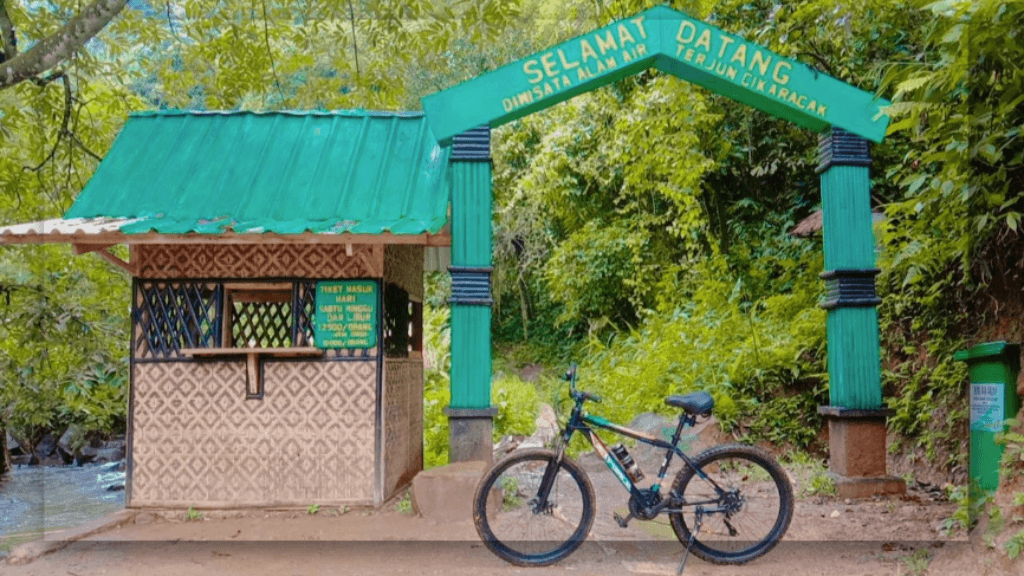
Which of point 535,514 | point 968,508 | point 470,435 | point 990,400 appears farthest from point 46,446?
point 990,400

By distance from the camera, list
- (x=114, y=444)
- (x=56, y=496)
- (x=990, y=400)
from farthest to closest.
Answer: (x=114, y=444) → (x=56, y=496) → (x=990, y=400)

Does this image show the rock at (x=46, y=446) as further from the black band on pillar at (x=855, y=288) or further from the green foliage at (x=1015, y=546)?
the green foliage at (x=1015, y=546)

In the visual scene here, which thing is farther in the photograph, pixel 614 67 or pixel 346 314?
pixel 346 314

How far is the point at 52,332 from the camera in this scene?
847cm

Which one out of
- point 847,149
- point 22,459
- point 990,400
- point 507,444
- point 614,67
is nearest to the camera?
point 990,400

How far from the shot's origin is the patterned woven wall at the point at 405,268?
272 inches

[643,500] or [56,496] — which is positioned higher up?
[643,500]

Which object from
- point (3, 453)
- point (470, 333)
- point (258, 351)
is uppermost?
point (470, 333)

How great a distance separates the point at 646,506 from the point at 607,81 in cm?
342

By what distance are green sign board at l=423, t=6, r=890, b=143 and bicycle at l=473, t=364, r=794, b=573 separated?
2.50 m

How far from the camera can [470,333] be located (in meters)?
6.13

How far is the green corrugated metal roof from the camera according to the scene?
615cm

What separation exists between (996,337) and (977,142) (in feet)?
6.70

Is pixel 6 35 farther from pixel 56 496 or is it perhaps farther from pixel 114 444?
pixel 114 444
